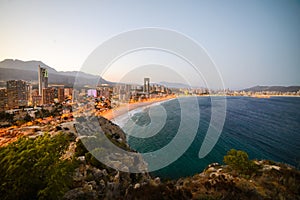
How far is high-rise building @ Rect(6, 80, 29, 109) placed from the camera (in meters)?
42.3

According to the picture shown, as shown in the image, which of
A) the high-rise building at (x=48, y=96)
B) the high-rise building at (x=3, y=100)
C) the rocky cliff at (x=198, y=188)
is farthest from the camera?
the high-rise building at (x=48, y=96)

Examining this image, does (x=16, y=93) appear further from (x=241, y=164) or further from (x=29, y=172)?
(x=241, y=164)

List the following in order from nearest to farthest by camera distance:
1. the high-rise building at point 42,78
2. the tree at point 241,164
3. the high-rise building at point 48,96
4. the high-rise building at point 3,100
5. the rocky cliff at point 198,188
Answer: the rocky cliff at point 198,188, the tree at point 241,164, the high-rise building at point 3,100, the high-rise building at point 48,96, the high-rise building at point 42,78

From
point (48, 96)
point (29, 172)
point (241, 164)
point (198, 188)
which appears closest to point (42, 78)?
point (48, 96)

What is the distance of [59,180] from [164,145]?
18.8m

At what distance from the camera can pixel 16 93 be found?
149 feet

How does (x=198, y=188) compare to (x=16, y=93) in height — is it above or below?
below

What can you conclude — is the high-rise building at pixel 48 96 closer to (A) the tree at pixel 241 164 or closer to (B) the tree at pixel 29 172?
(B) the tree at pixel 29 172

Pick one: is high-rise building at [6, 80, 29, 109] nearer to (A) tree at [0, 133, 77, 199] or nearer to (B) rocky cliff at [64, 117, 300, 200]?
(B) rocky cliff at [64, 117, 300, 200]

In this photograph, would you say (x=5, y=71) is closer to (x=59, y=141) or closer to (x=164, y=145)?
(x=164, y=145)

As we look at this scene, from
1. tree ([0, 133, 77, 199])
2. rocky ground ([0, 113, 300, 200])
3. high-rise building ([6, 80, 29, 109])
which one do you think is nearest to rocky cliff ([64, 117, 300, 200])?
rocky ground ([0, 113, 300, 200])

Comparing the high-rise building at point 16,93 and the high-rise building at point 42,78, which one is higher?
the high-rise building at point 42,78

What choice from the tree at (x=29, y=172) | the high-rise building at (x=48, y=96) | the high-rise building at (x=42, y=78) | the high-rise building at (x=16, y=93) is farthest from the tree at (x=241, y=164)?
the high-rise building at (x=42, y=78)

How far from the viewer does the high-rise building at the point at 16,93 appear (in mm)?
42338
